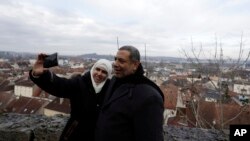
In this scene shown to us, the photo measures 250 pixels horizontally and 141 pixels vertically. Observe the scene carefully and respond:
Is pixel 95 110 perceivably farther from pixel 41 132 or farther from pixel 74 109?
pixel 41 132

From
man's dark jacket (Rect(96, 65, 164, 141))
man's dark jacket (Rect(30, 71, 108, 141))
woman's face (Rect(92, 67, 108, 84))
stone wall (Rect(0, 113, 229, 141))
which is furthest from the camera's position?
stone wall (Rect(0, 113, 229, 141))

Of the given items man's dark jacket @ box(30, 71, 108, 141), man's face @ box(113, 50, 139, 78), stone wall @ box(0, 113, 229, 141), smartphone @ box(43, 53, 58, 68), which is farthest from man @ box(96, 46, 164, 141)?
stone wall @ box(0, 113, 229, 141)

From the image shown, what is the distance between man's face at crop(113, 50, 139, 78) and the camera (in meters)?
2.21

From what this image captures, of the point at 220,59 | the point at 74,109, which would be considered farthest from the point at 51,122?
the point at 220,59

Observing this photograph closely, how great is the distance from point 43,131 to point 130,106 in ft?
3.59

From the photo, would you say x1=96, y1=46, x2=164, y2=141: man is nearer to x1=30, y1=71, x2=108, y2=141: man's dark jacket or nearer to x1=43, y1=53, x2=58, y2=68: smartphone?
x1=30, y1=71, x2=108, y2=141: man's dark jacket

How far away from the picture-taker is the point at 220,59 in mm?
4648

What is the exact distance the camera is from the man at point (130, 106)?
1967mm

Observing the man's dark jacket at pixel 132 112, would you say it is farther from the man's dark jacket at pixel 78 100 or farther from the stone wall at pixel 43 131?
the stone wall at pixel 43 131

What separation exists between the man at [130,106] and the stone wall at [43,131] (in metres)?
0.76

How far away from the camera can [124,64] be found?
7.26 ft

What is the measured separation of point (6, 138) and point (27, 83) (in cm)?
4884

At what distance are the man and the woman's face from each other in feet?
0.68

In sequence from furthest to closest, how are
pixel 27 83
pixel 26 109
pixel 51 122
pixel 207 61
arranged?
pixel 27 83 < pixel 26 109 < pixel 207 61 < pixel 51 122
